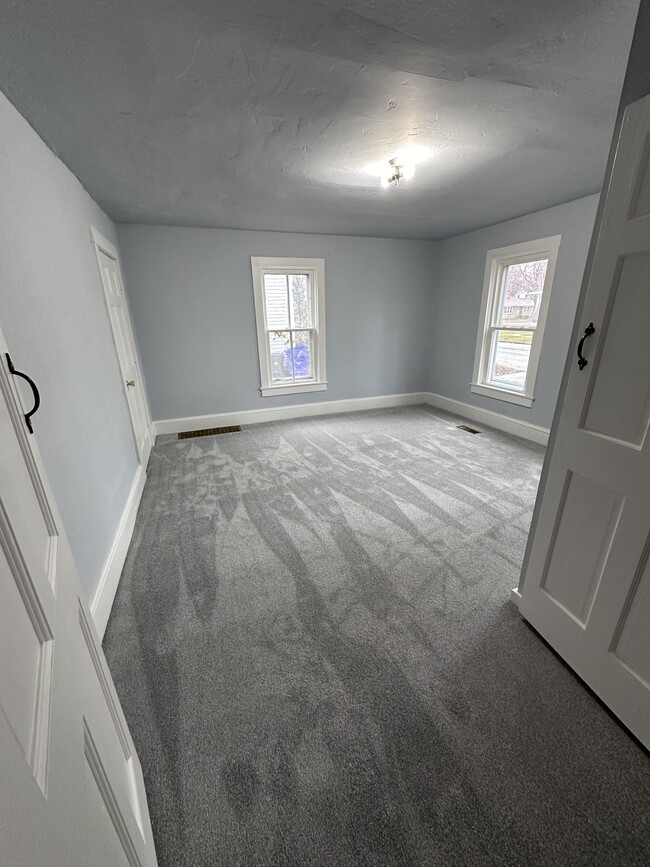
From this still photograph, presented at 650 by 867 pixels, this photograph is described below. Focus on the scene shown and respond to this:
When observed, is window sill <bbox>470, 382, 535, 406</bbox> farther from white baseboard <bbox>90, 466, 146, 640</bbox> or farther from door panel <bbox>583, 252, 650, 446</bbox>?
white baseboard <bbox>90, 466, 146, 640</bbox>

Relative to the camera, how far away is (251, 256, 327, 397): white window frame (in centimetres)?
416

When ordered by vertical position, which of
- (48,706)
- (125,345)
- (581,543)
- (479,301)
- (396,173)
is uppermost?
(396,173)

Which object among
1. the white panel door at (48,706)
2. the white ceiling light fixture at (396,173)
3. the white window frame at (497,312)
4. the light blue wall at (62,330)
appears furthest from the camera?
the white window frame at (497,312)

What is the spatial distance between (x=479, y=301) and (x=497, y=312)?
11.1 inches

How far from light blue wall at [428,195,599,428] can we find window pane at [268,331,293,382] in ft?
7.34

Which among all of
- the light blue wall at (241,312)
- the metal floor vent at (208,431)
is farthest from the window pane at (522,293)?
the metal floor vent at (208,431)

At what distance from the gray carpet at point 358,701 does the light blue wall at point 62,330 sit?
504 millimetres

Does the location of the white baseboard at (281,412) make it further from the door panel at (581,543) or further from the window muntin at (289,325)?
the door panel at (581,543)

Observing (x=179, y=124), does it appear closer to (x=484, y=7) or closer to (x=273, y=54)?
(x=273, y=54)

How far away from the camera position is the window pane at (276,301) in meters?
4.30

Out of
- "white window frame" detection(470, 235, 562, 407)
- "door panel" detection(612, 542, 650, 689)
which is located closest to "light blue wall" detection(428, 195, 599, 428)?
"white window frame" detection(470, 235, 562, 407)

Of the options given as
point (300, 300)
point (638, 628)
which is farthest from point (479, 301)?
point (638, 628)

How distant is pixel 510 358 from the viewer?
4.09 metres

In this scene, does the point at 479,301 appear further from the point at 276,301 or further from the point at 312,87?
the point at 312,87
